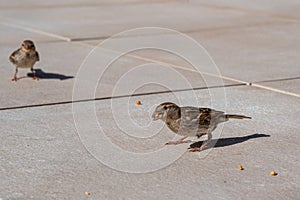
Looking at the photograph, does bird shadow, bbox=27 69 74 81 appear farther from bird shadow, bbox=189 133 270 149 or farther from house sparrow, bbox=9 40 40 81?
bird shadow, bbox=189 133 270 149

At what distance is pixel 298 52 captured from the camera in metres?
10.3

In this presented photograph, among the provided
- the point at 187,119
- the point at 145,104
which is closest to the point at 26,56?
the point at 145,104

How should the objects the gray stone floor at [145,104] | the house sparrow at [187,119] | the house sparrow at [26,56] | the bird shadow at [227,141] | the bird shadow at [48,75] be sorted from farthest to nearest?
1. the bird shadow at [48,75]
2. the house sparrow at [26,56]
3. the bird shadow at [227,141]
4. the house sparrow at [187,119]
5. the gray stone floor at [145,104]

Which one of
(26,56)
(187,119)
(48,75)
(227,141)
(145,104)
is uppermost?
(26,56)

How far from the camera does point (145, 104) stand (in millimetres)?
7344

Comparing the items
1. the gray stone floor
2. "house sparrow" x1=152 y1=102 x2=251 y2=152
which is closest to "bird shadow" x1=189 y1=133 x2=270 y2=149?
the gray stone floor

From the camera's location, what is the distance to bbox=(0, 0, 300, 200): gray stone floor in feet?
16.6

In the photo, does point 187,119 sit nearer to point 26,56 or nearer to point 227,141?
point 227,141

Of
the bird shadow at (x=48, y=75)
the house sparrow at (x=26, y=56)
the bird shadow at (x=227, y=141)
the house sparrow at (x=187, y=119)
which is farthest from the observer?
the bird shadow at (x=48, y=75)

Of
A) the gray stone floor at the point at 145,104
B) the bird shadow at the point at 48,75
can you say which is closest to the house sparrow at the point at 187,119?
the gray stone floor at the point at 145,104

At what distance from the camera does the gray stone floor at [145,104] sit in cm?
505

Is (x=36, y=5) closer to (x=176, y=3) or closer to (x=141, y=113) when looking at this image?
(x=176, y=3)

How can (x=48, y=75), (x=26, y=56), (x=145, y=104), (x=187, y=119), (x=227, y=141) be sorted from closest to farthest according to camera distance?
(x=187, y=119) < (x=227, y=141) < (x=145, y=104) < (x=26, y=56) < (x=48, y=75)

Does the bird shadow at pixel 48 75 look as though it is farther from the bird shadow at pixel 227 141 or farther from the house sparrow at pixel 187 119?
the house sparrow at pixel 187 119
